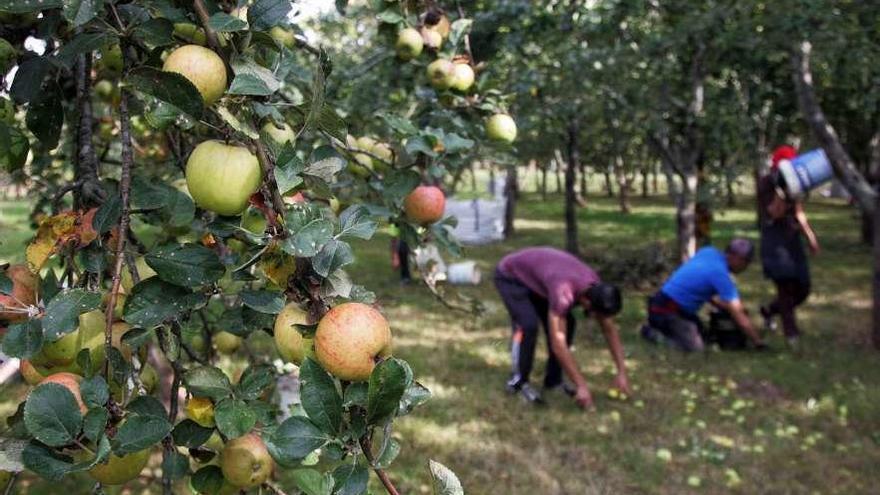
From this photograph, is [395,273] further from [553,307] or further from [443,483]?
[443,483]

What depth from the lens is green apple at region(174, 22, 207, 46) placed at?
1.05 meters

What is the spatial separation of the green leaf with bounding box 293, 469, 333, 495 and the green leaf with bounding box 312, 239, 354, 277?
23 centimetres

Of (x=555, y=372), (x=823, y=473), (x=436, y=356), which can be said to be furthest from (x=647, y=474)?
(x=436, y=356)

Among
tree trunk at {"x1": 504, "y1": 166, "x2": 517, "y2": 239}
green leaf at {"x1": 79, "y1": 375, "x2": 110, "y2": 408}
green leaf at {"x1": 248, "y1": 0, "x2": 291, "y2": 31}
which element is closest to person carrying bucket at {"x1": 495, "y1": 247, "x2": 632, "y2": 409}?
green leaf at {"x1": 248, "y1": 0, "x2": 291, "y2": 31}

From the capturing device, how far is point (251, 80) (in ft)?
2.72

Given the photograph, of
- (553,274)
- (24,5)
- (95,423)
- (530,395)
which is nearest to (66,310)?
(95,423)

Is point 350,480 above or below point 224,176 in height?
below

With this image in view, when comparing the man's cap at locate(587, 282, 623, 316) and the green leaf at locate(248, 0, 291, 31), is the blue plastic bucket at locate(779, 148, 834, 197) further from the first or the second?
the green leaf at locate(248, 0, 291, 31)

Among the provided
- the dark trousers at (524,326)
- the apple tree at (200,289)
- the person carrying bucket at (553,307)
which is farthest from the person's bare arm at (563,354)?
the apple tree at (200,289)

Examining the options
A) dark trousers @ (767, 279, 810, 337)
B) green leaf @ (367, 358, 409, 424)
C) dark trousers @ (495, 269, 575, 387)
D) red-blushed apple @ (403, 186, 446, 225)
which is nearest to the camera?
green leaf @ (367, 358, 409, 424)

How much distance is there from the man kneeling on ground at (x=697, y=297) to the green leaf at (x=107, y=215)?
5282 millimetres

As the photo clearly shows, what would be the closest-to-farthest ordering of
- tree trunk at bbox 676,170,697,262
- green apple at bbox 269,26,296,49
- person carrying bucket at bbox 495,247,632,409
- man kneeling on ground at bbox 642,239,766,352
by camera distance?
green apple at bbox 269,26,296,49
person carrying bucket at bbox 495,247,632,409
man kneeling on ground at bbox 642,239,766,352
tree trunk at bbox 676,170,697,262

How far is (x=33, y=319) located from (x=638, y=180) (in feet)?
122

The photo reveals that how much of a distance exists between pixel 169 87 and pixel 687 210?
27.8 feet
